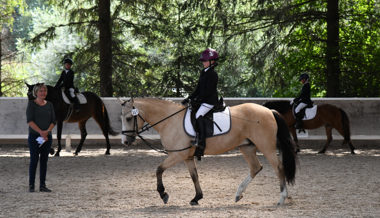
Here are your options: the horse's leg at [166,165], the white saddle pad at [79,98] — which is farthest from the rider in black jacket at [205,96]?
the white saddle pad at [79,98]

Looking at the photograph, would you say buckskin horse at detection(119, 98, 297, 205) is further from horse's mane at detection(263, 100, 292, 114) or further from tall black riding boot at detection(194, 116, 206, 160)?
horse's mane at detection(263, 100, 292, 114)

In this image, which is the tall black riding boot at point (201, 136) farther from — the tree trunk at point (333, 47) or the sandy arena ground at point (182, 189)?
the tree trunk at point (333, 47)

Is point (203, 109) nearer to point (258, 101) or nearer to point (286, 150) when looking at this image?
point (286, 150)

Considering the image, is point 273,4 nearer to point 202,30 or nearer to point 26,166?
point 202,30

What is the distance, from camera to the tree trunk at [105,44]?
23.6 meters

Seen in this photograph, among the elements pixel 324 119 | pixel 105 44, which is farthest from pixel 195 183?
pixel 105 44

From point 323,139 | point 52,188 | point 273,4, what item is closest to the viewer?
point 52,188

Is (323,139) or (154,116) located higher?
(154,116)

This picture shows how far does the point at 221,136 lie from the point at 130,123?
4.98 feet

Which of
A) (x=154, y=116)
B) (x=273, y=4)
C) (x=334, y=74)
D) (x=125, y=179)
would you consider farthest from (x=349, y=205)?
(x=273, y=4)

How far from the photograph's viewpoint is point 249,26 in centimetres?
2459

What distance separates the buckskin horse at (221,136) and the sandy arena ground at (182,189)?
504 millimetres

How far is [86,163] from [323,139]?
8.88 m

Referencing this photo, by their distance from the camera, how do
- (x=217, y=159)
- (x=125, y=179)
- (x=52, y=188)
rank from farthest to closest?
(x=217, y=159) → (x=125, y=179) → (x=52, y=188)
